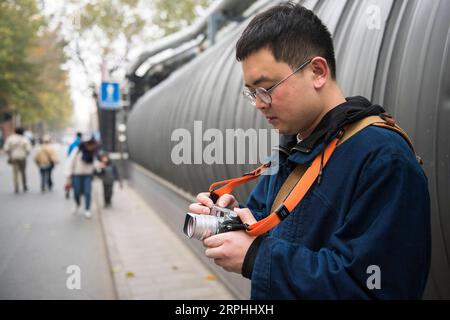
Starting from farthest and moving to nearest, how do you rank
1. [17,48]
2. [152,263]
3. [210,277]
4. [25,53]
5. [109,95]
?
1. [25,53]
2. [17,48]
3. [109,95]
4. [152,263]
5. [210,277]

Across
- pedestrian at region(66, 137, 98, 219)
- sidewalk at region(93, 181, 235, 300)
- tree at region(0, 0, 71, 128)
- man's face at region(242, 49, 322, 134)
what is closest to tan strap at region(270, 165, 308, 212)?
man's face at region(242, 49, 322, 134)

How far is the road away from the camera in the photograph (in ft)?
16.4

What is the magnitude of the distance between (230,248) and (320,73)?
0.66 m

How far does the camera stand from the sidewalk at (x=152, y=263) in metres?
5.00

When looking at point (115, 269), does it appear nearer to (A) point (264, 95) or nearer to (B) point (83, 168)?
(B) point (83, 168)

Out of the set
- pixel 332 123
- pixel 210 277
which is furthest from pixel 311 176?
pixel 210 277

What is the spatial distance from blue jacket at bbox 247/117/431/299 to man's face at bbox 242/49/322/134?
0.62 ft

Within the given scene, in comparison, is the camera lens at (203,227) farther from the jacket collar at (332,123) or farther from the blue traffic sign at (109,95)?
the blue traffic sign at (109,95)

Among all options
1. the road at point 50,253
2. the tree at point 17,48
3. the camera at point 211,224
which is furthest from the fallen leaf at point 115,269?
the tree at point 17,48

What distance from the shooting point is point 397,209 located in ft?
3.67

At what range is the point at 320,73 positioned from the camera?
1.40m

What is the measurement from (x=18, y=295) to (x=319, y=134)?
4.68 metres

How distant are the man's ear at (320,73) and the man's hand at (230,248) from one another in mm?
520

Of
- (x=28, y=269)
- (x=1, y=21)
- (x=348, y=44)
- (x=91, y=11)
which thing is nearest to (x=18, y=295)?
(x=28, y=269)
